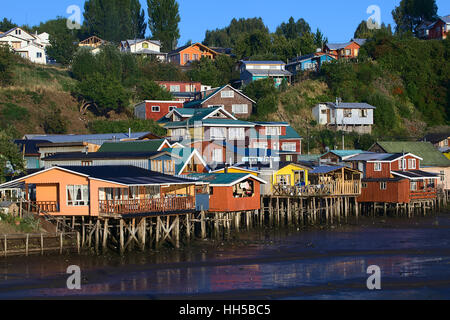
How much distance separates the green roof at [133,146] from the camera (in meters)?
50.9

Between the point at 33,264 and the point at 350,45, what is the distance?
83.9 m

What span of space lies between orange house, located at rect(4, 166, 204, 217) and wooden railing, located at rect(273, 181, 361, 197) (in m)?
12.8

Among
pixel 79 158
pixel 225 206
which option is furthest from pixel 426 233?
pixel 79 158

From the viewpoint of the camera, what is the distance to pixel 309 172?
56.9m

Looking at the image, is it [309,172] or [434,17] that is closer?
[309,172]

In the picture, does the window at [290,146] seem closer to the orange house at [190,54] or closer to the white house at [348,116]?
the white house at [348,116]

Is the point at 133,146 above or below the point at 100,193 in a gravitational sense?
above

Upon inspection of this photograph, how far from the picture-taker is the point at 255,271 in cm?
3347

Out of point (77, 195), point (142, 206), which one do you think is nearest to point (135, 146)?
point (77, 195)

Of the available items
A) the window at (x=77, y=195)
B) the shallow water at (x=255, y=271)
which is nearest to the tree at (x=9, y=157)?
the window at (x=77, y=195)

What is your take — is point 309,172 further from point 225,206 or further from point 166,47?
point 166,47

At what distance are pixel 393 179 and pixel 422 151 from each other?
14.0 metres

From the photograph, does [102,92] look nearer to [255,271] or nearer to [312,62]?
[312,62]
